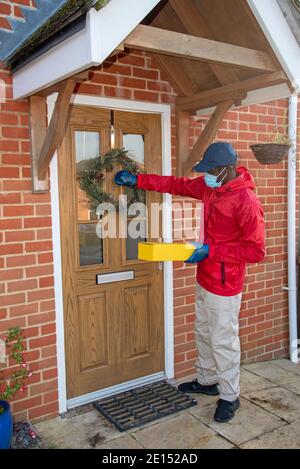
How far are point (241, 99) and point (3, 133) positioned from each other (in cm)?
178

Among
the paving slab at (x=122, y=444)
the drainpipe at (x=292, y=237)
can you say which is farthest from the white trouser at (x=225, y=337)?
the drainpipe at (x=292, y=237)

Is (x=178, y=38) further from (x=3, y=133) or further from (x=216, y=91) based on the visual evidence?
(x=3, y=133)

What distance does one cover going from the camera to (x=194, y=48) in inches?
106

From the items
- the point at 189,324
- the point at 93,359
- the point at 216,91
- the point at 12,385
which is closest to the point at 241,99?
the point at 216,91

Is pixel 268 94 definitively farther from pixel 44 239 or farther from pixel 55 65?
pixel 44 239

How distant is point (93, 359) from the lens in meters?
3.62

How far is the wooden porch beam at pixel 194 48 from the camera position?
247cm

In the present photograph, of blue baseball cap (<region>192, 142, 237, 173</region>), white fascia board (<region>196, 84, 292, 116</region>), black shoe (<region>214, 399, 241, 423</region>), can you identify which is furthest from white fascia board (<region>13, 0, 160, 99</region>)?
black shoe (<region>214, 399, 241, 423</region>)

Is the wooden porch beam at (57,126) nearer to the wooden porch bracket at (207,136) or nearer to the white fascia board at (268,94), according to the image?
the wooden porch bracket at (207,136)

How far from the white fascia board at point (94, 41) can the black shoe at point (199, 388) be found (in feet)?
8.86

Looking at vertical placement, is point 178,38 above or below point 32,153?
above

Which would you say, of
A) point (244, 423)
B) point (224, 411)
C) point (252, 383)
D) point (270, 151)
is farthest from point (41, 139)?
point (252, 383)

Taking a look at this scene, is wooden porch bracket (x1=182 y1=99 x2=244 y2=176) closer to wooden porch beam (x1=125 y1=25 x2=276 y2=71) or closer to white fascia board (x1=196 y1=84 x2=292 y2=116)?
white fascia board (x1=196 y1=84 x2=292 y2=116)
